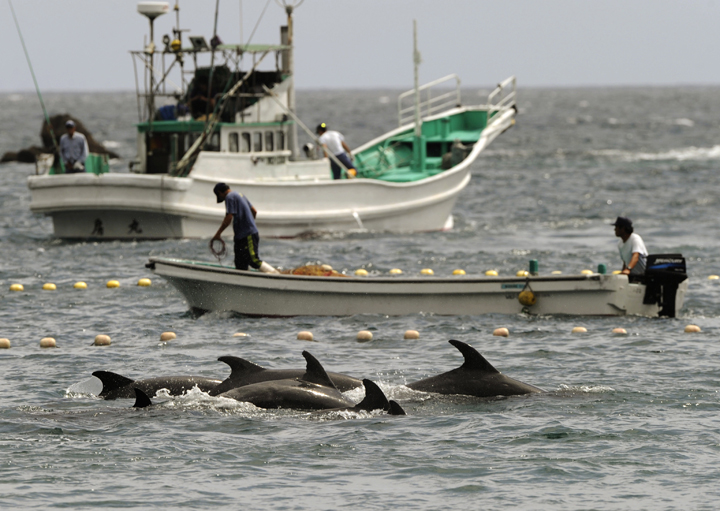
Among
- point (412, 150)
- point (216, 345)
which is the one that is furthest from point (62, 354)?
point (412, 150)

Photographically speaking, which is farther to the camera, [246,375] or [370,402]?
[246,375]

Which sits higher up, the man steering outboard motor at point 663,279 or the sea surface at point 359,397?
the man steering outboard motor at point 663,279

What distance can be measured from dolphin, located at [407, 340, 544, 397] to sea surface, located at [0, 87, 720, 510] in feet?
0.49

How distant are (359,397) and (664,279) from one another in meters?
5.75

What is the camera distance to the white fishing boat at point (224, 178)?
21766 mm

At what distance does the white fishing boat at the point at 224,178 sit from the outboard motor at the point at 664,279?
29.4ft

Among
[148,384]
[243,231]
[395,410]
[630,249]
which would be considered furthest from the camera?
[243,231]

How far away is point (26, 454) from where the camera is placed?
962 centimetres

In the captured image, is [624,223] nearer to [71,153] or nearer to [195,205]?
[195,205]

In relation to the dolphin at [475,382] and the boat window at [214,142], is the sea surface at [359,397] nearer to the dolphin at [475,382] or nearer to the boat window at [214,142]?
the dolphin at [475,382]

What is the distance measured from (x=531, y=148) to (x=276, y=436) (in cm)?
4684

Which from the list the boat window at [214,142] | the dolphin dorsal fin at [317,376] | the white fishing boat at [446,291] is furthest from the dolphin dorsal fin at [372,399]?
the boat window at [214,142]

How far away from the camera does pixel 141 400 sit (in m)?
10.7

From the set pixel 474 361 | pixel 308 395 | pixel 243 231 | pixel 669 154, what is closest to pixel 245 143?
pixel 243 231
